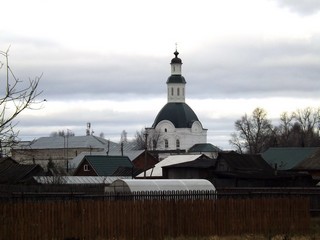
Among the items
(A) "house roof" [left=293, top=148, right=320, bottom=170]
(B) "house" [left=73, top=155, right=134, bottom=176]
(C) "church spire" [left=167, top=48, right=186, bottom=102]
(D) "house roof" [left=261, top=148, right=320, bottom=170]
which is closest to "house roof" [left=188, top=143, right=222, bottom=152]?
(C) "church spire" [left=167, top=48, right=186, bottom=102]

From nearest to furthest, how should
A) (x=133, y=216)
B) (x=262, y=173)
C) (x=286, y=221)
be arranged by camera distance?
(x=133, y=216) < (x=286, y=221) < (x=262, y=173)

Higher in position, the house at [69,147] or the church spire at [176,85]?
the church spire at [176,85]

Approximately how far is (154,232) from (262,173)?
3277 cm

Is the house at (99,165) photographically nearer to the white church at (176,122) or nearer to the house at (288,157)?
the house at (288,157)

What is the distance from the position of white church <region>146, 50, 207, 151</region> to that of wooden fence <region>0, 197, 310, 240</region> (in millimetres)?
113410

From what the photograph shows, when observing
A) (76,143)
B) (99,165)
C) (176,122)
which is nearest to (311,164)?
(99,165)

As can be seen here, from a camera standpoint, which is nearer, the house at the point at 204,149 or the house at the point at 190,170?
the house at the point at 190,170

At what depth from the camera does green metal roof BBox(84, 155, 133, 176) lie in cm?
8381

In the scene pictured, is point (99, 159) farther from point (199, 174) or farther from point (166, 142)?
point (166, 142)

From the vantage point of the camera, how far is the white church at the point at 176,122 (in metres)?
147

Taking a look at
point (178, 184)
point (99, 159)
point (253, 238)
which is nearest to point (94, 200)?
point (253, 238)

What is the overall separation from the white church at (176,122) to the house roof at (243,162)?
77510 millimetres

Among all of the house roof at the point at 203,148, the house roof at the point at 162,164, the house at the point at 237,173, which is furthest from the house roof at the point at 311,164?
the house roof at the point at 203,148

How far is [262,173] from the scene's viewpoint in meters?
61.2
